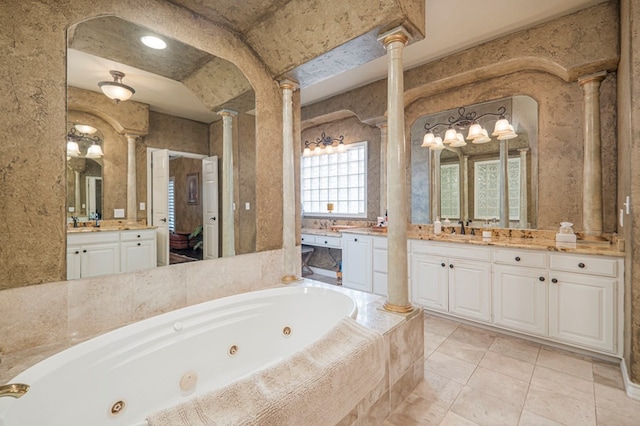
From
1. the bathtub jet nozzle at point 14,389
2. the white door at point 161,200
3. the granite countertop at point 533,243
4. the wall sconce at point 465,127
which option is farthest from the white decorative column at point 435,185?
the bathtub jet nozzle at point 14,389

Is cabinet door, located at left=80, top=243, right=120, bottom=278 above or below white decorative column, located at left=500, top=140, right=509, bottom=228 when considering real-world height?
below

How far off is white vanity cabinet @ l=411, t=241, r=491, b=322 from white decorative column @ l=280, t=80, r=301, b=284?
4.72ft

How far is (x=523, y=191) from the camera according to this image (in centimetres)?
294

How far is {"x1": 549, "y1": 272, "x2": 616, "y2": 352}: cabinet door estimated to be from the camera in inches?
83.2

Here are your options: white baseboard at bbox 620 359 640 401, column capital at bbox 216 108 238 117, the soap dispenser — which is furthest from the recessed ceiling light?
white baseboard at bbox 620 359 640 401

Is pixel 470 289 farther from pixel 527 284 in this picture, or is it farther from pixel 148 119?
pixel 148 119

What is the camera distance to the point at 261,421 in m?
0.91

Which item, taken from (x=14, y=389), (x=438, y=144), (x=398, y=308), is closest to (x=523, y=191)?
(x=438, y=144)

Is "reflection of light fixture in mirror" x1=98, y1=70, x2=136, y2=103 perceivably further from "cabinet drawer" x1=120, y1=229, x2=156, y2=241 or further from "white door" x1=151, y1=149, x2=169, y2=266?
"cabinet drawer" x1=120, y1=229, x2=156, y2=241

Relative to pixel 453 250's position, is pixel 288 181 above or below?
above

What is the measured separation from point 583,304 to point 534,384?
795 mm

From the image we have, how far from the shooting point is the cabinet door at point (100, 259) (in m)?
1.58

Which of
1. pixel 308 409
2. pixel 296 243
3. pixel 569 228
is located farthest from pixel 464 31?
pixel 308 409

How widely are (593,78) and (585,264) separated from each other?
5.30 ft
